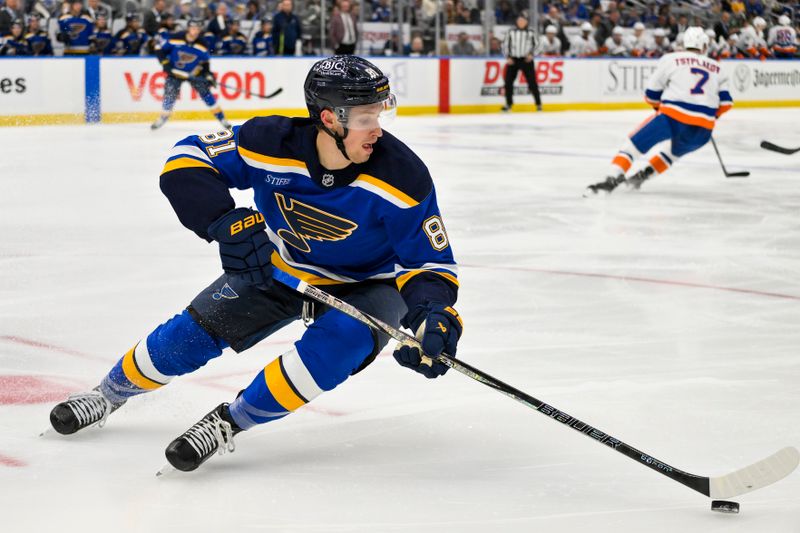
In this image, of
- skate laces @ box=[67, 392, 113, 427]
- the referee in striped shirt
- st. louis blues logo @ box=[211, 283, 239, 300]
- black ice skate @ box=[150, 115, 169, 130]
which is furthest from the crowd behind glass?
st. louis blues logo @ box=[211, 283, 239, 300]

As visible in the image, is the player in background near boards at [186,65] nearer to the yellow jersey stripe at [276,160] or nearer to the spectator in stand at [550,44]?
the spectator in stand at [550,44]

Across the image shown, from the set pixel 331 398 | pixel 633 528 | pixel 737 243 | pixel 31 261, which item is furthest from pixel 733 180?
pixel 633 528

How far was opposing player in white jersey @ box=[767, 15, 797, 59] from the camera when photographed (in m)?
17.0

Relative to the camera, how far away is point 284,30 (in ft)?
42.1

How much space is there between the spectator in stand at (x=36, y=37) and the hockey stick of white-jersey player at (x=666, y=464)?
386 inches

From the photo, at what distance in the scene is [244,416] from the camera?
2328mm

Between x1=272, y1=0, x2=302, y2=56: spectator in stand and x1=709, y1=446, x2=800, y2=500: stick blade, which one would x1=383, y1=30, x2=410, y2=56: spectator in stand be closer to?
x1=272, y1=0, x2=302, y2=56: spectator in stand

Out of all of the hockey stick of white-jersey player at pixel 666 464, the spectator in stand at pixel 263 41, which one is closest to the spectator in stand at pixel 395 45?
the spectator in stand at pixel 263 41

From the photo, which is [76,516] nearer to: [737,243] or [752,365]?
[752,365]

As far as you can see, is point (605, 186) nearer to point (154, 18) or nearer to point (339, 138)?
point (339, 138)

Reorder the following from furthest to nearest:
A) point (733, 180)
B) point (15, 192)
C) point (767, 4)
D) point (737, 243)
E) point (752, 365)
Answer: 1. point (767, 4)
2. point (733, 180)
3. point (15, 192)
4. point (737, 243)
5. point (752, 365)

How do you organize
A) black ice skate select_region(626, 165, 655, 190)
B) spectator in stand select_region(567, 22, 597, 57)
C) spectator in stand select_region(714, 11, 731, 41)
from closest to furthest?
black ice skate select_region(626, 165, 655, 190) → spectator in stand select_region(567, 22, 597, 57) → spectator in stand select_region(714, 11, 731, 41)

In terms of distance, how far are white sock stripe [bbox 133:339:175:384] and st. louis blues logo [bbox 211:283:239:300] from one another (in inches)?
7.5

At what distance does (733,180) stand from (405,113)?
6278 mm
